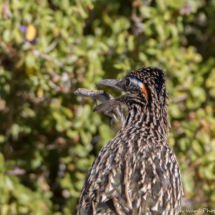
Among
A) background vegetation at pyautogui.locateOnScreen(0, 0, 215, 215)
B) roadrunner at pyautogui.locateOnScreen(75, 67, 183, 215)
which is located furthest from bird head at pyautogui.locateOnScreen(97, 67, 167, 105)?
background vegetation at pyautogui.locateOnScreen(0, 0, 215, 215)

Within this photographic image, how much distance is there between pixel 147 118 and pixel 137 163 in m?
0.50

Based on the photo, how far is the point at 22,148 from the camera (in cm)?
447

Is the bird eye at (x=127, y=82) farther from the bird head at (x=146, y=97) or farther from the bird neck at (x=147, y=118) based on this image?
the bird neck at (x=147, y=118)

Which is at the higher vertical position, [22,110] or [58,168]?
[22,110]

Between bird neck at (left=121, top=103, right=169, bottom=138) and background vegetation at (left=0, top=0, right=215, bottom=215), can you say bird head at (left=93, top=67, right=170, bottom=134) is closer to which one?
bird neck at (left=121, top=103, right=169, bottom=138)

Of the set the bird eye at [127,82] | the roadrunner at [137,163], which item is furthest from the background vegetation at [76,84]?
the roadrunner at [137,163]

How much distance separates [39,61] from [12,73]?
1.60 feet

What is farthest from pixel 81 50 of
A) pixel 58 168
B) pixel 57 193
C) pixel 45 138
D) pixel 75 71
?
pixel 57 193

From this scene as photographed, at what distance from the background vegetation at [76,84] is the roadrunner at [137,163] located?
1.76 feet

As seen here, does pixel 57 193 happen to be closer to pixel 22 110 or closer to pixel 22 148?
pixel 22 148

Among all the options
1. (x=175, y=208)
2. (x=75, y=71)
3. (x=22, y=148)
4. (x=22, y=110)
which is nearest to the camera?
(x=175, y=208)

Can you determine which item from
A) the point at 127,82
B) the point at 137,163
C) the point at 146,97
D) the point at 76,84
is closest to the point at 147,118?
the point at 146,97

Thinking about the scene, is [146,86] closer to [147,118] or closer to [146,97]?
[146,97]

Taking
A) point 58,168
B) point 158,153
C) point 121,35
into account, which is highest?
point 121,35
